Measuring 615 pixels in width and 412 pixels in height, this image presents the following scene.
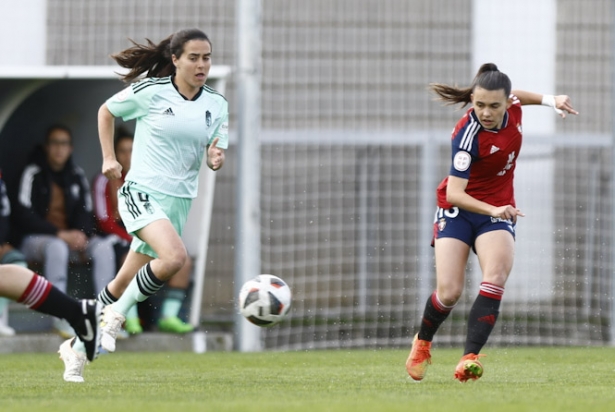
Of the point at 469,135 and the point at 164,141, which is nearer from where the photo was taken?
the point at 469,135

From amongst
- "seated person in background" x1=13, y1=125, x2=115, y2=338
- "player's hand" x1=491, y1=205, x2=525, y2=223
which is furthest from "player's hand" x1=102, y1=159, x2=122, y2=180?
"seated person in background" x1=13, y1=125, x2=115, y2=338

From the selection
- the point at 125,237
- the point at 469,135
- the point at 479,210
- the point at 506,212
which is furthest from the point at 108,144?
the point at 125,237

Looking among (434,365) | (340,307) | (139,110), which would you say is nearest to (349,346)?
(340,307)

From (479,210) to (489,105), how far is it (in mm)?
569

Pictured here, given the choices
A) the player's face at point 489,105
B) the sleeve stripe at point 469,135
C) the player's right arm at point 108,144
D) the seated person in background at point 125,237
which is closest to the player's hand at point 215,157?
the player's right arm at point 108,144

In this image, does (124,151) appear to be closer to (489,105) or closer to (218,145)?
(218,145)

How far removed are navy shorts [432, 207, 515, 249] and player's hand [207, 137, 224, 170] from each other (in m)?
1.30

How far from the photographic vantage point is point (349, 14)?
1222cm

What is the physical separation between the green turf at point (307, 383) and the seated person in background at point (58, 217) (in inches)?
33.3

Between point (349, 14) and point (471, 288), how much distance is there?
9.33 feet

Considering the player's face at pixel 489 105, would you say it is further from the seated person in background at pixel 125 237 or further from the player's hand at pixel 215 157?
the seated person in background at pixel 125 237

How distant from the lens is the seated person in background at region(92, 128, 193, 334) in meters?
10.9

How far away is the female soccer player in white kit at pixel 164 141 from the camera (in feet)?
24.4

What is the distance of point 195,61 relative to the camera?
760cm
